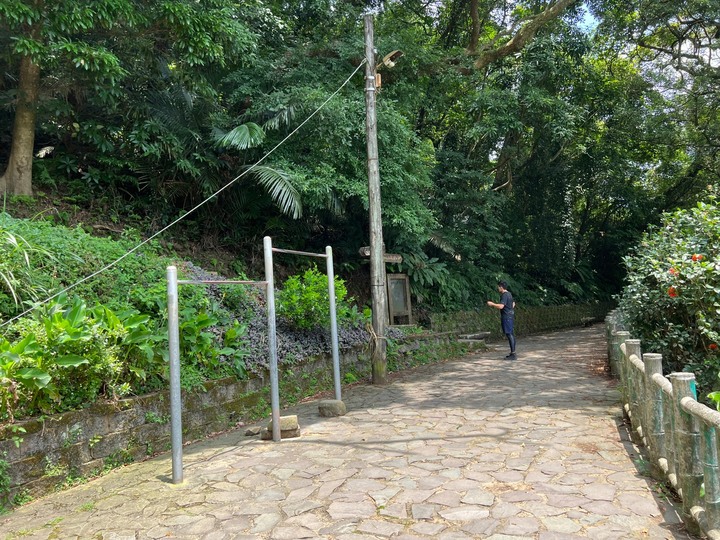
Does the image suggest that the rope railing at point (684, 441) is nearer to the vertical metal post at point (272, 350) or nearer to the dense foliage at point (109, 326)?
the vertical metal post at point (272, 350)

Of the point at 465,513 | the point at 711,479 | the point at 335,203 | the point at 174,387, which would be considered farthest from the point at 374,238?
the point at 711,479

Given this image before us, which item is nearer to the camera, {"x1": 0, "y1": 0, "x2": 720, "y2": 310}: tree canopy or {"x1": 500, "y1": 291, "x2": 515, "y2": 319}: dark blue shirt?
{"x1": 0, "y1": 0, "x2": 720, "y2": 310}: tree canopy

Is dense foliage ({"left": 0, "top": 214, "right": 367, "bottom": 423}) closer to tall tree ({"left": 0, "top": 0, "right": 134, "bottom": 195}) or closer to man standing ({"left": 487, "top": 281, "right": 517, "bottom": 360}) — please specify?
tall tree ({"left": 0, "top": 0, "right": 134, "bottom": 195})

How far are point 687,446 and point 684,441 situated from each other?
34 mm

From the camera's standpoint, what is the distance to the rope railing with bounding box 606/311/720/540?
3.20m

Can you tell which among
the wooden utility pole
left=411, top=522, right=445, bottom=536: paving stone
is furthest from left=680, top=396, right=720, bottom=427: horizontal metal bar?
the wooden utility pole

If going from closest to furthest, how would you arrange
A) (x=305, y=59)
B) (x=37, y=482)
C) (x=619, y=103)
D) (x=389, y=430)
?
(x=37, y=482)
(x=389, y=430)
(x=305, y=59)
(x=619, y=103)

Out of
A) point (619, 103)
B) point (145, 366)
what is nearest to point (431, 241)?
point (619, 103)

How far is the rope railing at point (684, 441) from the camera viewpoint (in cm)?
320

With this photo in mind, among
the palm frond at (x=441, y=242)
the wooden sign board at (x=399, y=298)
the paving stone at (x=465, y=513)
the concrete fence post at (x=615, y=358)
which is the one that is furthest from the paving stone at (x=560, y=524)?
the palm frond at (x=441, y=242)

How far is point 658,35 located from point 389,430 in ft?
61.1

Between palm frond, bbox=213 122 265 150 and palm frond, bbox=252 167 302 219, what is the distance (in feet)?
1.83

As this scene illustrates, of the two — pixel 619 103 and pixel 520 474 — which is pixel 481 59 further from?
pixel 520 474

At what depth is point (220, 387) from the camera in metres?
6.56
